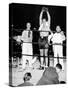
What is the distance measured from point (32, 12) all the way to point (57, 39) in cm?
68

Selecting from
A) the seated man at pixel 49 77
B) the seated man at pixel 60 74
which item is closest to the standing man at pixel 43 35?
the seated man at pixel 49 77

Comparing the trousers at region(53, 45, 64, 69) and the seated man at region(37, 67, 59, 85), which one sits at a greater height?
the trousers at region(53, 45, 64, 69)

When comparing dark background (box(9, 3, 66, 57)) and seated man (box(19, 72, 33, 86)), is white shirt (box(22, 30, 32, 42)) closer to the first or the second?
dark background (box(9, 3, 66, 57))

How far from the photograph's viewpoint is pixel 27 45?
5.66 meters

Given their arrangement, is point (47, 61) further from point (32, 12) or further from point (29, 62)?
point (32, 12)

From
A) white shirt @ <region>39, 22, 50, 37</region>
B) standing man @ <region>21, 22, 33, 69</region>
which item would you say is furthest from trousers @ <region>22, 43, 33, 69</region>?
white shirt @ <region>39, 22, 50, 37</region>

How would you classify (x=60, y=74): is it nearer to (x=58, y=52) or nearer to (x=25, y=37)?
(x=58, y=52)

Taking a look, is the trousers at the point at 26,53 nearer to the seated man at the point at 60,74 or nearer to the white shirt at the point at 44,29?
the white shirt at the point at 44,29

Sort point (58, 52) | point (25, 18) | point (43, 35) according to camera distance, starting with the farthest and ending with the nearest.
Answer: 1. point (58, 52)
2. point (43, 35)
3. point (25, 18)

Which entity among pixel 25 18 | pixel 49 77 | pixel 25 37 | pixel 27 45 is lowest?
pixel 49 77

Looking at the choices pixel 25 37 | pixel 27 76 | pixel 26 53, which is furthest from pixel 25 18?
pixel 27 76

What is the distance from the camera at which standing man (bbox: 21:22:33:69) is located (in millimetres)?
5621

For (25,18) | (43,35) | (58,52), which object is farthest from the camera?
(58,52)

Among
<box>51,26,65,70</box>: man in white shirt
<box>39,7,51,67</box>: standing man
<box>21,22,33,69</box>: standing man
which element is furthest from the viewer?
<box>51,26,65,70</box>: man in white shirt
